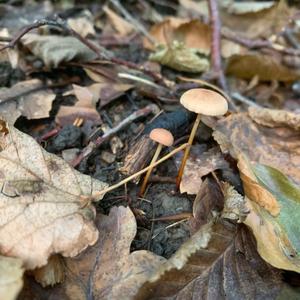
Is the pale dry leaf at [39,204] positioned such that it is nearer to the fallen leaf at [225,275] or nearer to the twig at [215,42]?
the fallen leaf at [225,275]

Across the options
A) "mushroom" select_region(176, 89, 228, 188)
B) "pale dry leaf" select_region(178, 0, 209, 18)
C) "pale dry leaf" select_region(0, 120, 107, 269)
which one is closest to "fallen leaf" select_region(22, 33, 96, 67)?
"pale dry leaf" select_region(0, 120, 107, 269)

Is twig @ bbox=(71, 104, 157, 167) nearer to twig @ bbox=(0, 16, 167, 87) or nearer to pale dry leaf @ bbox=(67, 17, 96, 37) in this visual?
twig @ bbox=(0, 16, 167, 87)

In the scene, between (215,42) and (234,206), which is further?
(215,42)

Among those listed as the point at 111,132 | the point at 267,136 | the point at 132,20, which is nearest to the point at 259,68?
the point at 267,136

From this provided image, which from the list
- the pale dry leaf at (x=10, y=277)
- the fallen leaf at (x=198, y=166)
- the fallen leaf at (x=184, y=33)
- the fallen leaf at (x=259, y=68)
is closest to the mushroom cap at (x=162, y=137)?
the fallen leaf at (x=198, y=166)

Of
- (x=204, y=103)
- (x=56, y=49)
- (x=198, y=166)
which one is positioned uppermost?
(x=204, y=103)

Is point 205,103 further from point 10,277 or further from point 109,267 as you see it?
point 10,277
